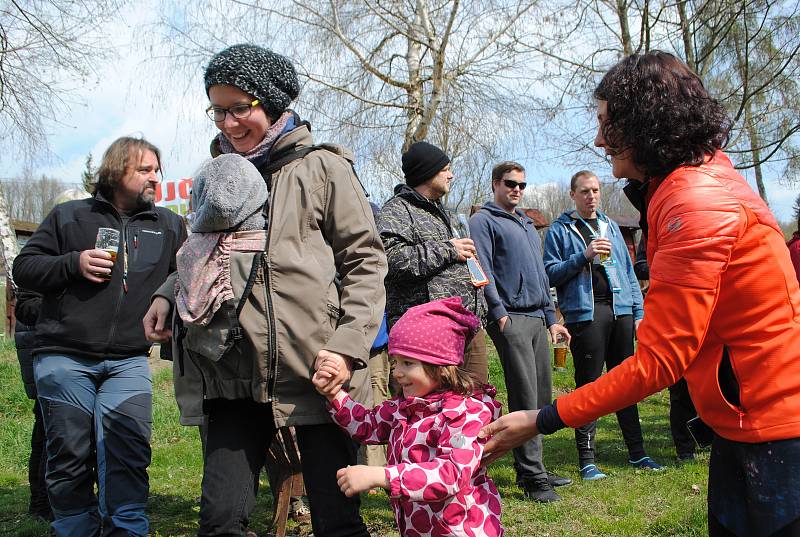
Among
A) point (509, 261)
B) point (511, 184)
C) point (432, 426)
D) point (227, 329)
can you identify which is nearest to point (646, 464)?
point (509, 261)

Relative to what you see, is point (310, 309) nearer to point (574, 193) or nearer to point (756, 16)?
point (574, 193)

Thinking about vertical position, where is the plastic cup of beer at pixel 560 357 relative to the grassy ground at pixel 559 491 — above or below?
above

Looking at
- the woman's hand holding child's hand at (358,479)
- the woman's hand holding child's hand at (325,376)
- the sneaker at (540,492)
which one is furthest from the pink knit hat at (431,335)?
the sneaker at (540,492)

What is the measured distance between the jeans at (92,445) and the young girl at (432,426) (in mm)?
1538

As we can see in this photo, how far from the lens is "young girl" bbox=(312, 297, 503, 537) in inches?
94.0

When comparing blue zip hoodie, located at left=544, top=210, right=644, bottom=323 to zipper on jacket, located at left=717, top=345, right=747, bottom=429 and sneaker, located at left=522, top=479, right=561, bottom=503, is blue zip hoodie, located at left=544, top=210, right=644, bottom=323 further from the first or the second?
zipper on jacket, located at left=717, top=345, right=747, bottom=429

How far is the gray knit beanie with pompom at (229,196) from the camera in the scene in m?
2.43

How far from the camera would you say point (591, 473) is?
17.9 feet

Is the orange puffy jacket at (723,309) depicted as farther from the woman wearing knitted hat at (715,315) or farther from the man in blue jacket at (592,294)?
the man in blue jacket at (592,294)

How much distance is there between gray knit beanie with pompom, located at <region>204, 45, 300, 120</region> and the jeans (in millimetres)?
1721

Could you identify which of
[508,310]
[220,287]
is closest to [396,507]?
[220,287]

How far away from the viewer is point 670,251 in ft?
5.94

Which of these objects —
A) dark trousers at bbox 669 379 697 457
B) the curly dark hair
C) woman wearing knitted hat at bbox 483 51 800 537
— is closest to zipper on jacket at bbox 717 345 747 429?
woman wearing knitted hat at bbox 483 51 800 537

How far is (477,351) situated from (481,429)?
2.19 m
